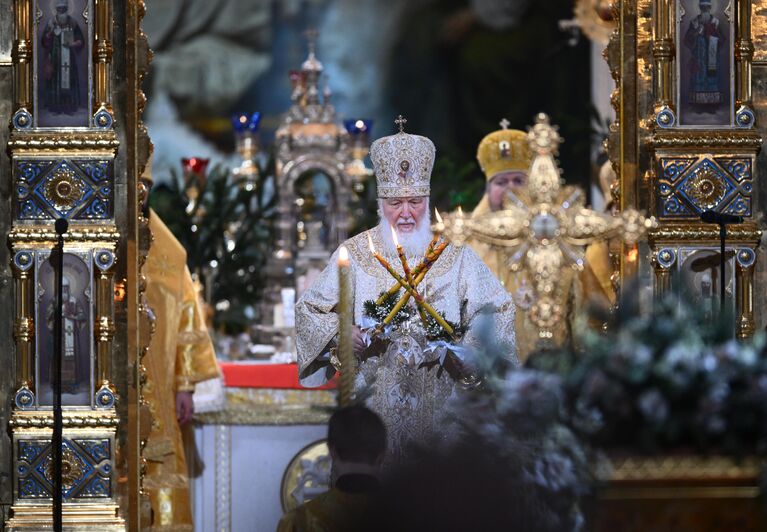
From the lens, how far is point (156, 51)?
15.4 meters

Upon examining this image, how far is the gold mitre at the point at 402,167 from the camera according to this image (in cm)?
769

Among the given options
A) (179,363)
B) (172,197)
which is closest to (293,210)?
(172,197)

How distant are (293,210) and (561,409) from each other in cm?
707

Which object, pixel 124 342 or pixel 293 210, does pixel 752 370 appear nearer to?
pixel 124 342

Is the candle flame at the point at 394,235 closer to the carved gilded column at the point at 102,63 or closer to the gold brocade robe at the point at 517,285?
the carved gilded column at the point at 102,63

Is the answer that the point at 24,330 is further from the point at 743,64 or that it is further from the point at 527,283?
the point at 743,64

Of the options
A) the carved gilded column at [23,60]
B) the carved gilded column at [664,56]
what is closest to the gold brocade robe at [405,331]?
the carved gilded column at [664,56]

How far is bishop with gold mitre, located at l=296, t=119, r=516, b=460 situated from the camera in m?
7.62

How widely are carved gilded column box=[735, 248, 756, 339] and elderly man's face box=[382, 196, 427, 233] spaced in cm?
156

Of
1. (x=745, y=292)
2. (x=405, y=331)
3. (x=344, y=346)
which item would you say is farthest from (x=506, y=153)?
(x=344, y=346)

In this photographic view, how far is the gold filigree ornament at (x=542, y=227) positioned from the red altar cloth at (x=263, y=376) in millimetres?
4467

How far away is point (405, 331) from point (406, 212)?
20.8 inches

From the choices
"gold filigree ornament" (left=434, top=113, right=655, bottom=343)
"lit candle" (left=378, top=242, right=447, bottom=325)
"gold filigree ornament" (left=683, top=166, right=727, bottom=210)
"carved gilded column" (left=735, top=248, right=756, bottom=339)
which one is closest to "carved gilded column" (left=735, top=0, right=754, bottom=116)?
"gold filigree ornament" (left=683, top=166, right=727, bottom=210)

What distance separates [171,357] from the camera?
936cm
